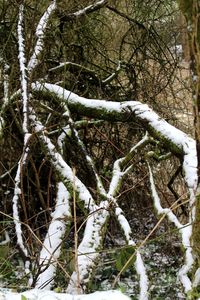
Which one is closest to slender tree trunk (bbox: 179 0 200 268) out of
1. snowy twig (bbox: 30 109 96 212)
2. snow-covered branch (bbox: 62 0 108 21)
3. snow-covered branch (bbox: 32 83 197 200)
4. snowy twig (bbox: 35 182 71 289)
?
snow-covered branch (bbox: 32 83 197 200)

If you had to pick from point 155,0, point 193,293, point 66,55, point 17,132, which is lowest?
point 193,293

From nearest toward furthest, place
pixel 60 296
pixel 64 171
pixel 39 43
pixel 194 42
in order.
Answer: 1. pixel 60 296
2. pixel 194 42
3. pixel 64 171
4. pixel 39 43

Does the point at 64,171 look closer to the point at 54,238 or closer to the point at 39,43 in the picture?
the point at 54,238

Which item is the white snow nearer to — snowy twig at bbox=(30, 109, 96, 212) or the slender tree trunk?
the slender tree trunk

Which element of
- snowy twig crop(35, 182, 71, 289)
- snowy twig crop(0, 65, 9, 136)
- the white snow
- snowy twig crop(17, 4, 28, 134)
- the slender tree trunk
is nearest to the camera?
the white snow

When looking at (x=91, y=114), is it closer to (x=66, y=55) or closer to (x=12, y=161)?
(x=12, y=161)

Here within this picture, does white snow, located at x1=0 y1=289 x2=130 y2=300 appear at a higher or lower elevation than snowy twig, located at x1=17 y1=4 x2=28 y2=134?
lower

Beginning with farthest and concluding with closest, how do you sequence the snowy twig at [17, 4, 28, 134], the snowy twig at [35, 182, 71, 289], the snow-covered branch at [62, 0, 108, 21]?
the snow-covered branch at [62, 0, 108, 21] < the snowy twig at [17, 4, 28, 134] < the snowy twig at [35, 182, 71, 289]

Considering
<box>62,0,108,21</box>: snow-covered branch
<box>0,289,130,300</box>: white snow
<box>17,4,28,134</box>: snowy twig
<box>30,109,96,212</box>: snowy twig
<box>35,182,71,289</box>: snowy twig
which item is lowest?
<box>0,289,130,300</box>: white snow

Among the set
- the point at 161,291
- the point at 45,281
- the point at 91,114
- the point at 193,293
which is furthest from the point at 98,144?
the point at 193,293

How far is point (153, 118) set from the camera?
13.5 ft

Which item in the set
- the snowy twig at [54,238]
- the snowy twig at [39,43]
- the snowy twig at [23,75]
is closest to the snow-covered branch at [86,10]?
the snowy twig at [39,43]

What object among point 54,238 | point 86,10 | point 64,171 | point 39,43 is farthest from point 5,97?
point 86,10

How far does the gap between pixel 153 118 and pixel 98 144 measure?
225cm
